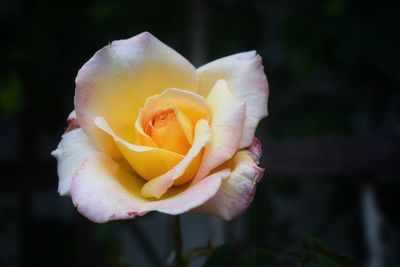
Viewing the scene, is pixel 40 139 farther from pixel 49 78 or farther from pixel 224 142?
pixel 224 142

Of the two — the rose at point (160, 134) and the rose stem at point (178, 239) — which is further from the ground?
the rose at point (160, 134)

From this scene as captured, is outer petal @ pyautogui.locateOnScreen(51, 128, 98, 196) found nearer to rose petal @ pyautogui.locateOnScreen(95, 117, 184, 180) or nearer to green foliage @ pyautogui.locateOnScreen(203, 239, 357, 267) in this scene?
rose petal @ pyautogui.locateOnScreen(95, 117, 184, 180)

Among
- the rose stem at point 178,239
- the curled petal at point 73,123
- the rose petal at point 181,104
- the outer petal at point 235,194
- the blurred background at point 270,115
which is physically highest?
the rose petal at point 181,104

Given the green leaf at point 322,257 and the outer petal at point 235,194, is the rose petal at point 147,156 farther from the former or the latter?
the green leaf at point 322,257

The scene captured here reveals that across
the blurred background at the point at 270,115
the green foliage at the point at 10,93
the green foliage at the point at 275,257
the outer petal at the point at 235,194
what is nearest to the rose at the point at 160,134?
the outer petal at the point at 235,194

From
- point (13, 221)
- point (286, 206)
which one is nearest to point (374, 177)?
point (286, 206)

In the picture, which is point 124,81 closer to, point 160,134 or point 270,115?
point 160,134
